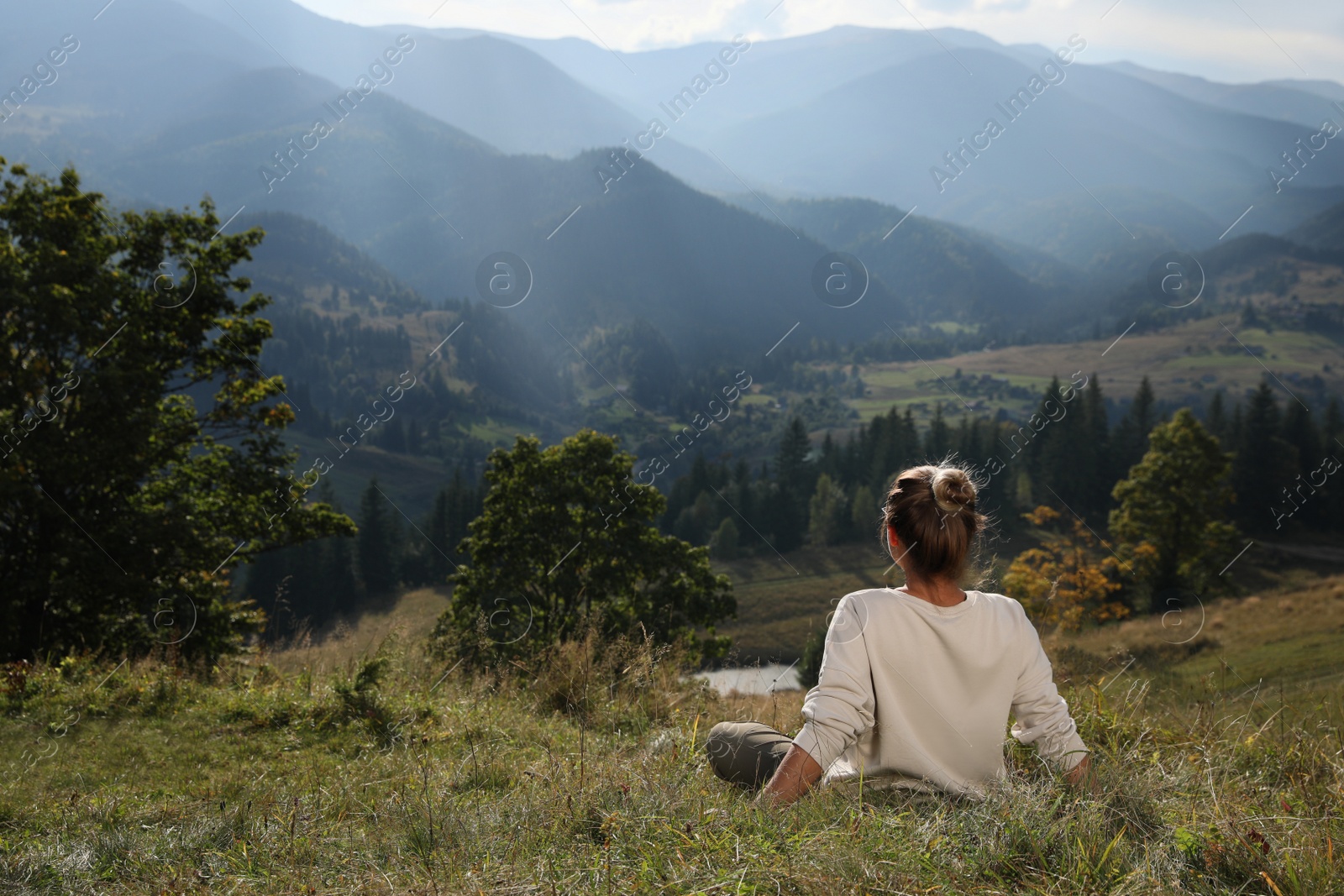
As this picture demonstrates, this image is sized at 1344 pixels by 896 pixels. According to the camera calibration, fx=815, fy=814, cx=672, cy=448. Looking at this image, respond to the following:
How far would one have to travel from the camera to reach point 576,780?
3.80 m

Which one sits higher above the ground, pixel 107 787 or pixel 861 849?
pixel 861 849

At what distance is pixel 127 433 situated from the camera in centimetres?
1423

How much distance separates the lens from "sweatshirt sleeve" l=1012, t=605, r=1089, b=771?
10.2 ft

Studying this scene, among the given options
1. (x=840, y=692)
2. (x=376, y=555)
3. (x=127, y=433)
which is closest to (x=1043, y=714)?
(x=840, y=692)

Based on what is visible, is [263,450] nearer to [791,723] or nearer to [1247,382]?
[791,723]

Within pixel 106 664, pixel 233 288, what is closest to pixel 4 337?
pixel 233 288

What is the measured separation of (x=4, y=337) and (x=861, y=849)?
17.6m

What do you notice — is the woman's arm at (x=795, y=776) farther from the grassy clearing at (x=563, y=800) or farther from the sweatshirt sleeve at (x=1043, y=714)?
the sweatshirt sleeve at (x=1043, y=714)

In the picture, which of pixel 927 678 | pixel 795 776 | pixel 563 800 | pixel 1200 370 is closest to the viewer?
pixel 795 776

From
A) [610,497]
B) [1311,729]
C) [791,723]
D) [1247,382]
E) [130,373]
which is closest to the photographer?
[1311,729]

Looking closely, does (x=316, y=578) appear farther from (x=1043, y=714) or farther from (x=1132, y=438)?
(x=1132, y=438)

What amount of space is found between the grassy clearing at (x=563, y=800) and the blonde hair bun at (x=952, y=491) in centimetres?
104

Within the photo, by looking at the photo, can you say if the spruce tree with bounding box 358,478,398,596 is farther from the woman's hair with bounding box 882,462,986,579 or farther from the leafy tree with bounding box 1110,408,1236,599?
the woman's hair with bounding box 882,462,986,579

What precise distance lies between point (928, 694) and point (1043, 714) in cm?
57
